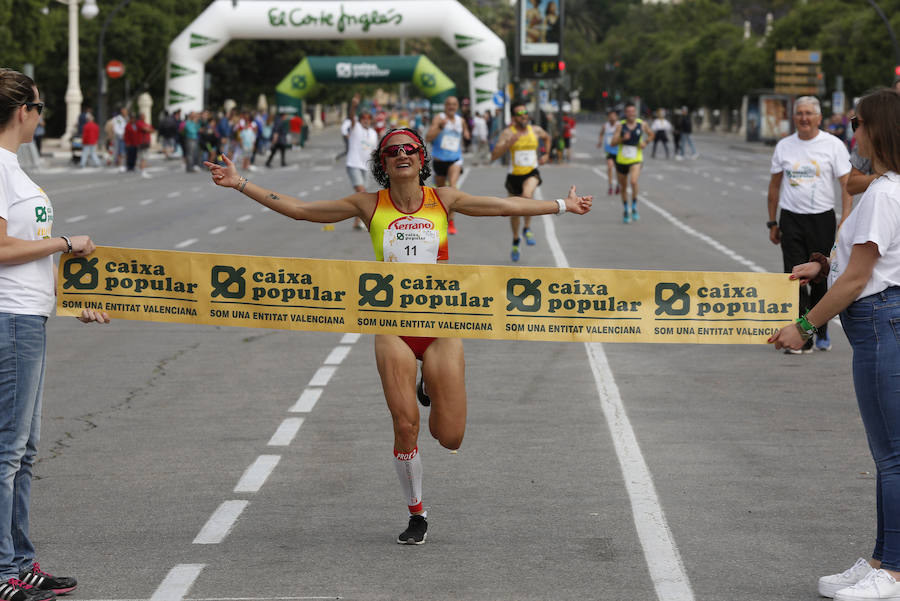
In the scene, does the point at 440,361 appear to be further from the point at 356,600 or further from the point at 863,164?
the point at 863,164

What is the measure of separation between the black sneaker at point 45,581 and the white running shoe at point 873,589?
2.81m

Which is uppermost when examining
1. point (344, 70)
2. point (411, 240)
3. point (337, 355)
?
point (344, 70)

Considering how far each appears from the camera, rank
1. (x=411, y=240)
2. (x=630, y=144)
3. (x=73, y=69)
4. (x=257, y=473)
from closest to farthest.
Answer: (x=411, y=240) → (x=257, y=473) → (x=630, y=144) → (x=73, y=69)

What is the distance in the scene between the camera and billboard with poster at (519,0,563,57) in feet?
168

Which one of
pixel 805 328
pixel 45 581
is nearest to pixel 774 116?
pixel 805 328

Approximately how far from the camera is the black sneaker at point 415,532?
6.32 meters

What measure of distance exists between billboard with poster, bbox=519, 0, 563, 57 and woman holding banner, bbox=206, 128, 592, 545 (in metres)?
44.7

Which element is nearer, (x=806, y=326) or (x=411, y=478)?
(x=806, y=326)

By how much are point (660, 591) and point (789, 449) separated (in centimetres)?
286

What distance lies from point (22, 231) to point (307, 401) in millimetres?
4567

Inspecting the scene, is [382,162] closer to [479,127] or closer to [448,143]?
[448,143]

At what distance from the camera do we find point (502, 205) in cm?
658

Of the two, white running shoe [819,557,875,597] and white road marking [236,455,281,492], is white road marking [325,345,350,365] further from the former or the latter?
white running shoe [819,557,875,597]

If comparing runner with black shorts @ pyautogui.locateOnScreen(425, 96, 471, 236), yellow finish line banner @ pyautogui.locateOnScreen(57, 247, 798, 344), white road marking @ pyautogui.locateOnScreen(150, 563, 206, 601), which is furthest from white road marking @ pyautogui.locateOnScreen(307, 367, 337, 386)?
runner with black shorts @ pyautogui.locateOnScreen(425, 96, 471, 236)
